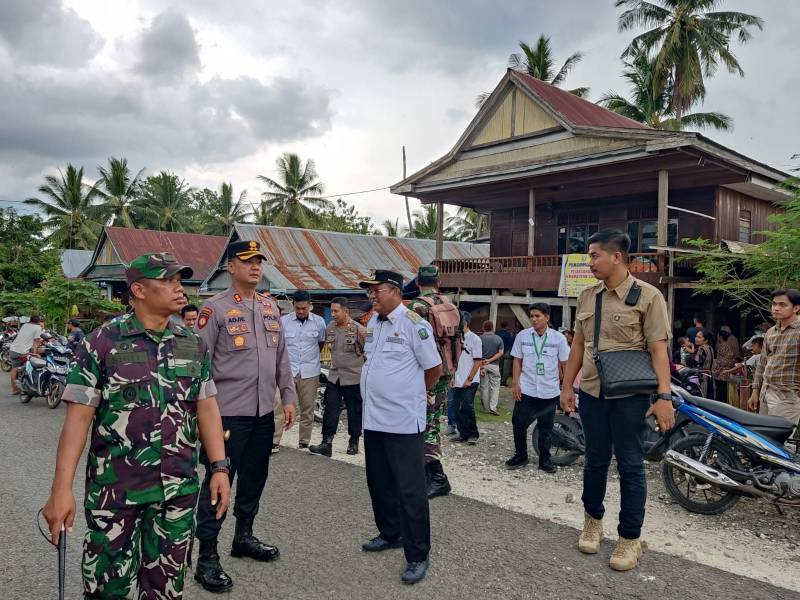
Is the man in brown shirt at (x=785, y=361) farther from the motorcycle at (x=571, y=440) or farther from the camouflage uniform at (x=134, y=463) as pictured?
the camouflage uniform at (x=134, y=463)

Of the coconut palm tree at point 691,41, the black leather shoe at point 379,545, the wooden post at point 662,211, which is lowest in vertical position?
the black leather shoe at point 379,545

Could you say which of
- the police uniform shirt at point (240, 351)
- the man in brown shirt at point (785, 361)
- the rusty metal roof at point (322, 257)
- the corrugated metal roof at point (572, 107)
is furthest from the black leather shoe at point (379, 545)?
the rusty metal roof at point (322, 257)

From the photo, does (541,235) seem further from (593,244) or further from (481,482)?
(593,244)

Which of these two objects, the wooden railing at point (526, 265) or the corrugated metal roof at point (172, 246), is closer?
the wooden railing at point (526, 265)

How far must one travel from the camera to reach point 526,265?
50.9 ft

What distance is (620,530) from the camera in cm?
378

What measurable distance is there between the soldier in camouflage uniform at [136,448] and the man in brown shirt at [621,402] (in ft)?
8.28

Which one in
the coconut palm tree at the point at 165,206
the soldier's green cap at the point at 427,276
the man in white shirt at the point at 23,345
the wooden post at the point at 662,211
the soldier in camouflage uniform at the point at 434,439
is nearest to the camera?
the soldier in camouflage uniform at the point at 434,439

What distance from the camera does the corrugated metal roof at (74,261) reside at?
33.2 m

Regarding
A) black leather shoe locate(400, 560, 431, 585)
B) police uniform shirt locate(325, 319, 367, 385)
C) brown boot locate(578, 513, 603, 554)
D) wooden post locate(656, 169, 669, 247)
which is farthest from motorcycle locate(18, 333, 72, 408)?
wooden post locate(656, 169, 669, 247)

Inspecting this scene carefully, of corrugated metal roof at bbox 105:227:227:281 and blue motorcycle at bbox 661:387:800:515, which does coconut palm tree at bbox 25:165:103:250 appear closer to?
corrugated metal roof at bbox 105:227:227:281

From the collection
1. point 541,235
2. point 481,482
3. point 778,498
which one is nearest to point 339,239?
point 541,235

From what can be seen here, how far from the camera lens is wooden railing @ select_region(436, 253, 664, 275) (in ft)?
42.6

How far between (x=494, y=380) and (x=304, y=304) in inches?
170
